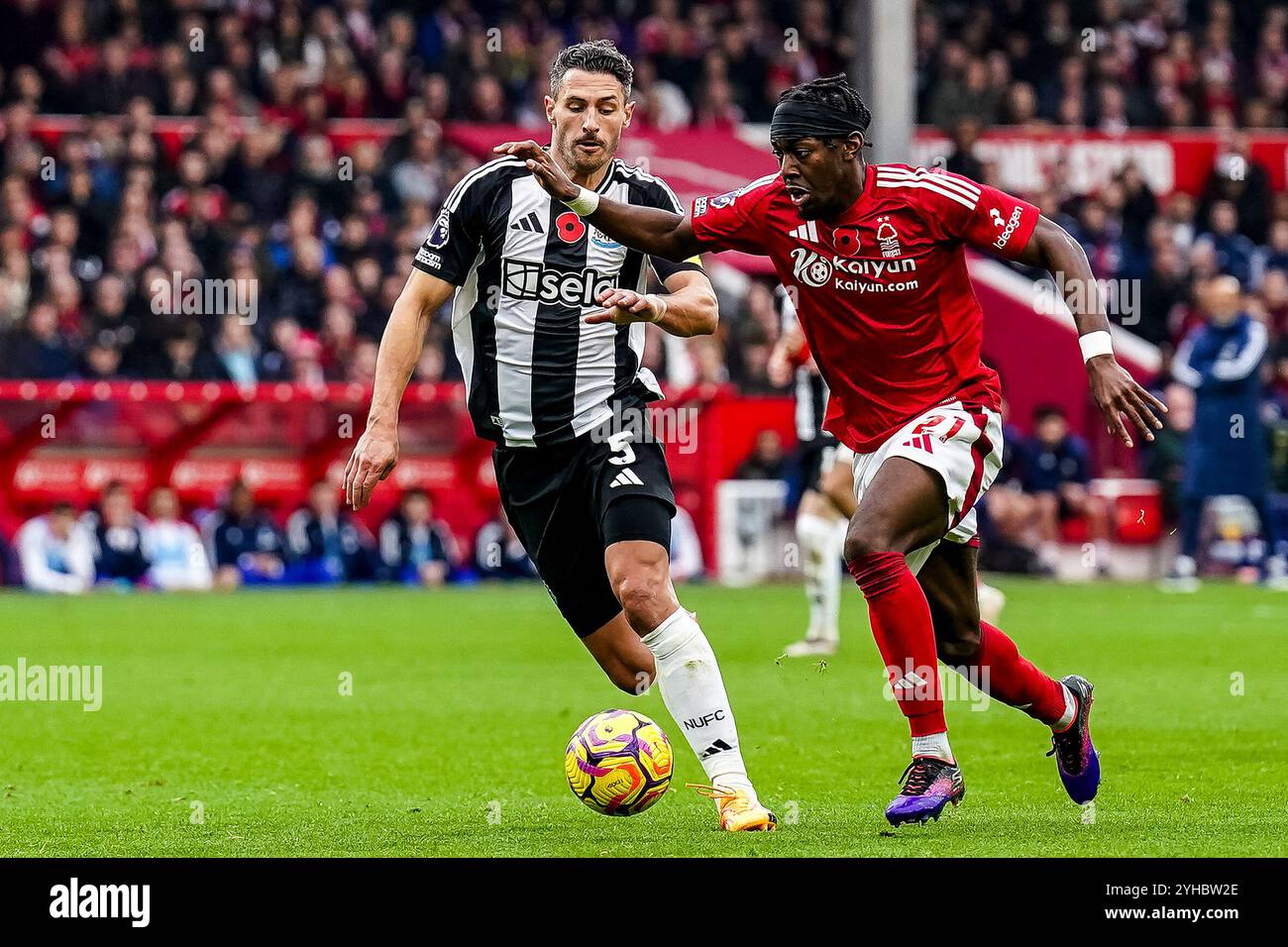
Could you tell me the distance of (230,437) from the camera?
58.2 ft

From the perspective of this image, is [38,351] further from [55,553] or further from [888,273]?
[888,273]

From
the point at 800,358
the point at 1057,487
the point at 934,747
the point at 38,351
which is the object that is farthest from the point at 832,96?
the point at 1057,487

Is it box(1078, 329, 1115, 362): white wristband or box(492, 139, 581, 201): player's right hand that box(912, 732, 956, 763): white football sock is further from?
box(492, 139, 581, 201): player's right hand

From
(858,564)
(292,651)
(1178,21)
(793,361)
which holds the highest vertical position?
(1178,21)

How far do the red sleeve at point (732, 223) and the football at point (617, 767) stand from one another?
1.58 m

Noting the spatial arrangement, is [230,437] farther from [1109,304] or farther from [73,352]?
[1109,304]

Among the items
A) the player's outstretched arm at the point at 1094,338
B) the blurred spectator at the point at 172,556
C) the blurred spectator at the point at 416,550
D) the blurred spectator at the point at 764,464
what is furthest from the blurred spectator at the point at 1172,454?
the player's outstretched arm at the point at 1094,338

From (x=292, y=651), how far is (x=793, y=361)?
3497 millimetres

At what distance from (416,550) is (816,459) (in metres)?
6.11

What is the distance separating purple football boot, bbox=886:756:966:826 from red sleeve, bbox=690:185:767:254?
1.72 meters

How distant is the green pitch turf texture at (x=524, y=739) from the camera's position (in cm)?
635

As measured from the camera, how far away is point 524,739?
897 cm
